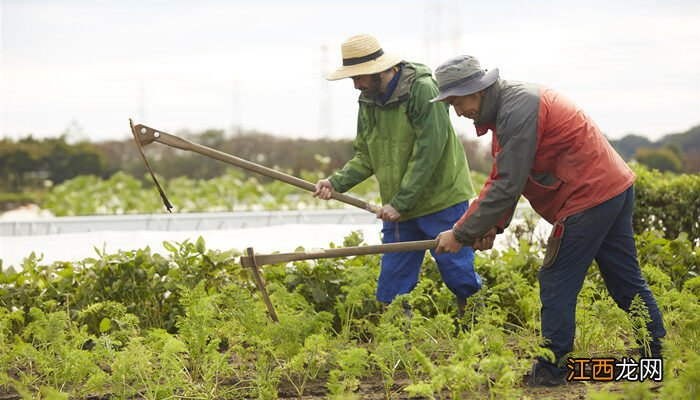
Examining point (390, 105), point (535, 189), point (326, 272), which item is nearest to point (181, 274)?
point (326, 272)

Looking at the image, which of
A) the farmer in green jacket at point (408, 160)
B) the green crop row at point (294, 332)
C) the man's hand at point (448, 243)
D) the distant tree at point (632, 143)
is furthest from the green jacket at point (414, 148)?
the distant tree at point (632, 143)

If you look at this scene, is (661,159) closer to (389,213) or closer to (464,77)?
(389,213)

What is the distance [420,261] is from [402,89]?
3.30ft

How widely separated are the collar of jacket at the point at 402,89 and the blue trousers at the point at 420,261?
26.3 inches

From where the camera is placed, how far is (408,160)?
5121 millimetres

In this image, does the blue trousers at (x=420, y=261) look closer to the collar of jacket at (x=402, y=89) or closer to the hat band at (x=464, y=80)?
the collar of jacket at (x=402, y=89)

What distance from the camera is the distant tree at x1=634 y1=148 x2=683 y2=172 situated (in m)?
20.1

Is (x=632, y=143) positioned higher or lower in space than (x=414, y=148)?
lower

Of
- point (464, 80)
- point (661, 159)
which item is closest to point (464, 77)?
point (464, 80)

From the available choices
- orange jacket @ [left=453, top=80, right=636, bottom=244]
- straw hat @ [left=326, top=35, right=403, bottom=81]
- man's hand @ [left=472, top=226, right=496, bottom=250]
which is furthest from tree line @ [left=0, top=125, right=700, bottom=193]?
orange jacket @ [left=453, top=80, right=636, bottom=244]

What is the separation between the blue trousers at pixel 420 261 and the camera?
16.7ft

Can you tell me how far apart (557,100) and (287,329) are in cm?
172

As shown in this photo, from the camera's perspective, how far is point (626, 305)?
14.9 feet

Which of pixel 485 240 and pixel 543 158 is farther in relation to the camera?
pixel 485 240
